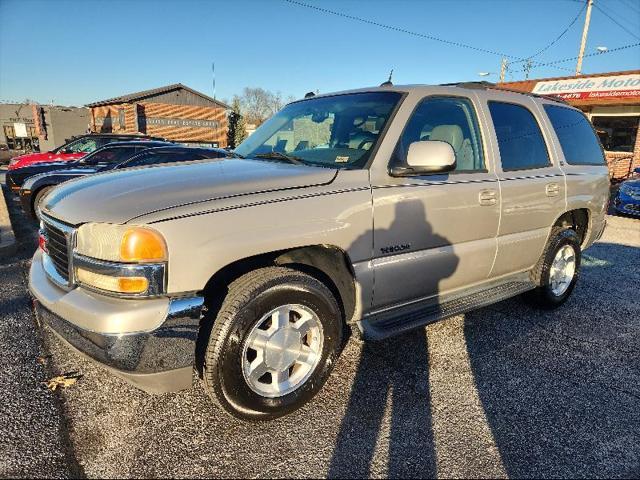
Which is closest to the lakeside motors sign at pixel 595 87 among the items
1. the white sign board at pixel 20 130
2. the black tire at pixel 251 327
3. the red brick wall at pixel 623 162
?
the red brick wall at pixel 623 162

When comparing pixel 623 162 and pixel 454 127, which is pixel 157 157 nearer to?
pixel 454 127

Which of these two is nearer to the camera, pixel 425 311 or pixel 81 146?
pixel 425 311

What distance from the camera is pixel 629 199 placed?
10.4 metres

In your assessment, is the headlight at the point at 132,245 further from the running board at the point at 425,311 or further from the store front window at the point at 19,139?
the store front window at the point at 19,139

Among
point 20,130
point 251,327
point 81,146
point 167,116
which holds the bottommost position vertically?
point 251,327

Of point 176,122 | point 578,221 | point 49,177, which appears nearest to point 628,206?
point 578,221

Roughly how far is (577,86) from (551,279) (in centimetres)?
1722

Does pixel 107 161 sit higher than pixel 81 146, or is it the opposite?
pixel 81 146

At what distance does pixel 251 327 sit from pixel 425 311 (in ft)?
4.32

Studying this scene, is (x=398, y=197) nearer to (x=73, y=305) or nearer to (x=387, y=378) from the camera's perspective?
(x=387, y=378)

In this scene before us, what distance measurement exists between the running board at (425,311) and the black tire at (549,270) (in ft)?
1.51

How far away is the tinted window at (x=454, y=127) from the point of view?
10.3 feet

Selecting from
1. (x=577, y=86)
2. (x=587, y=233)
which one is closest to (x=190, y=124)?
(x=577, y=86)

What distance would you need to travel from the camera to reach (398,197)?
9.22 feet
